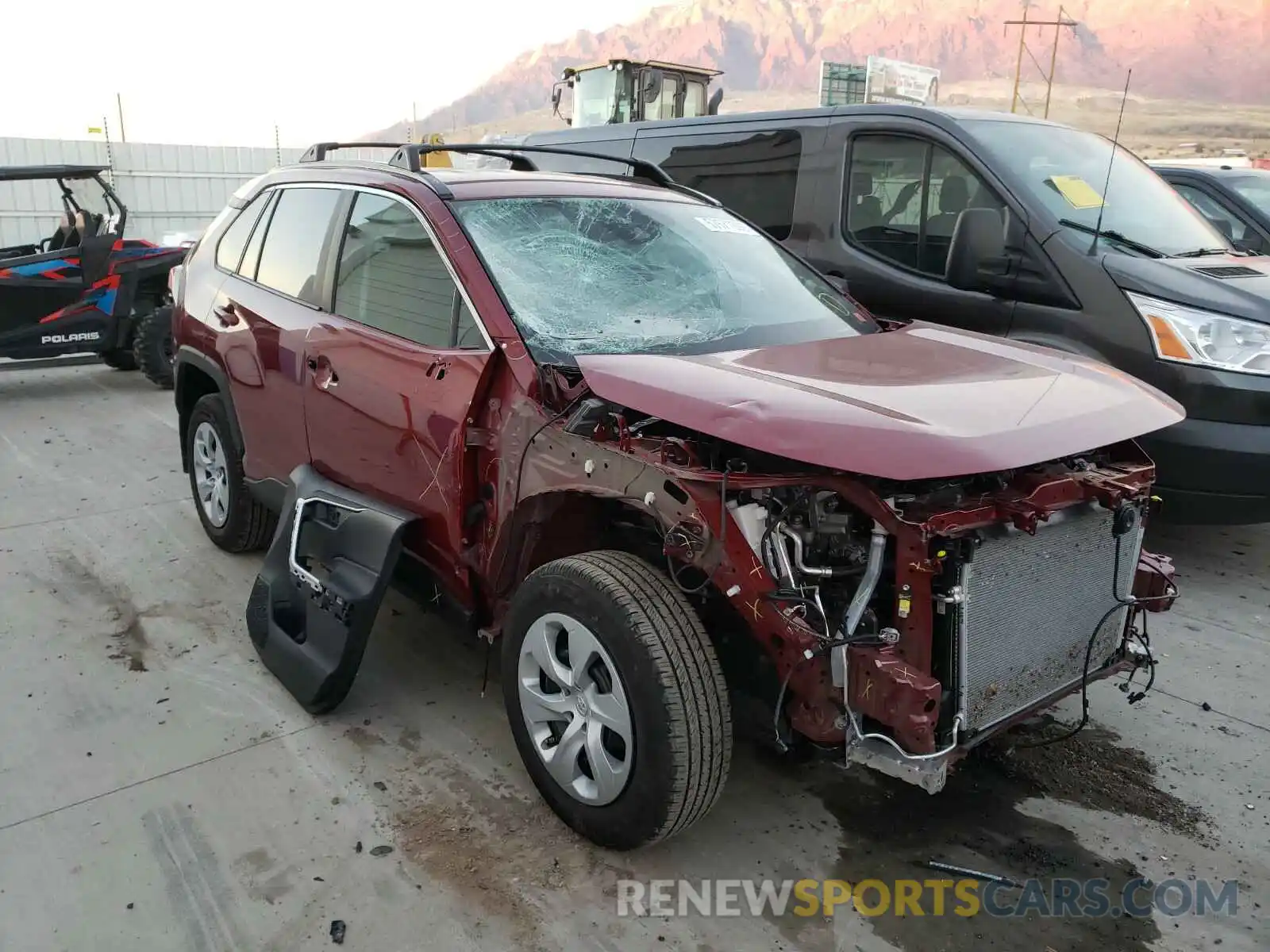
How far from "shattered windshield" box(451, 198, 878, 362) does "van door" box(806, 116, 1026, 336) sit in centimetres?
143

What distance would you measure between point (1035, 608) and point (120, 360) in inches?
353

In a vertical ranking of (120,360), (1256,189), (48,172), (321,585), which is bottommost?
(120,360)

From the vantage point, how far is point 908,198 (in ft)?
16.8

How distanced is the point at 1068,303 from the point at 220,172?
16.3 meters

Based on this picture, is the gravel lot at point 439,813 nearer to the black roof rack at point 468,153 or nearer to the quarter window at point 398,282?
the quarter window at point 398,282

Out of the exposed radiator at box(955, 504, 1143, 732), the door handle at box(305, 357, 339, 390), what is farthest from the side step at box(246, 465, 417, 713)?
the exposed radiator at box(955, 504, 1143, 732)

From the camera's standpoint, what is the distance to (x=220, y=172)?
17.0 meters

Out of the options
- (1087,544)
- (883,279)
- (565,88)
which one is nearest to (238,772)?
(1087,544)

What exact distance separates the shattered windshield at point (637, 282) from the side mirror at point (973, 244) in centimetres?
98

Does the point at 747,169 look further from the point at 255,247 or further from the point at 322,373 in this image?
the point at 322,373

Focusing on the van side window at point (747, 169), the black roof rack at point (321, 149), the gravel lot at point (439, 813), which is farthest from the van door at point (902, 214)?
the black roof rack at point (321, 149)

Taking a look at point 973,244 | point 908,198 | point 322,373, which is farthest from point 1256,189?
point 322,373

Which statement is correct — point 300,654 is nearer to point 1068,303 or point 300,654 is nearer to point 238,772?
point 238,772

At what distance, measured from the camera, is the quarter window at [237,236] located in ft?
13.8
